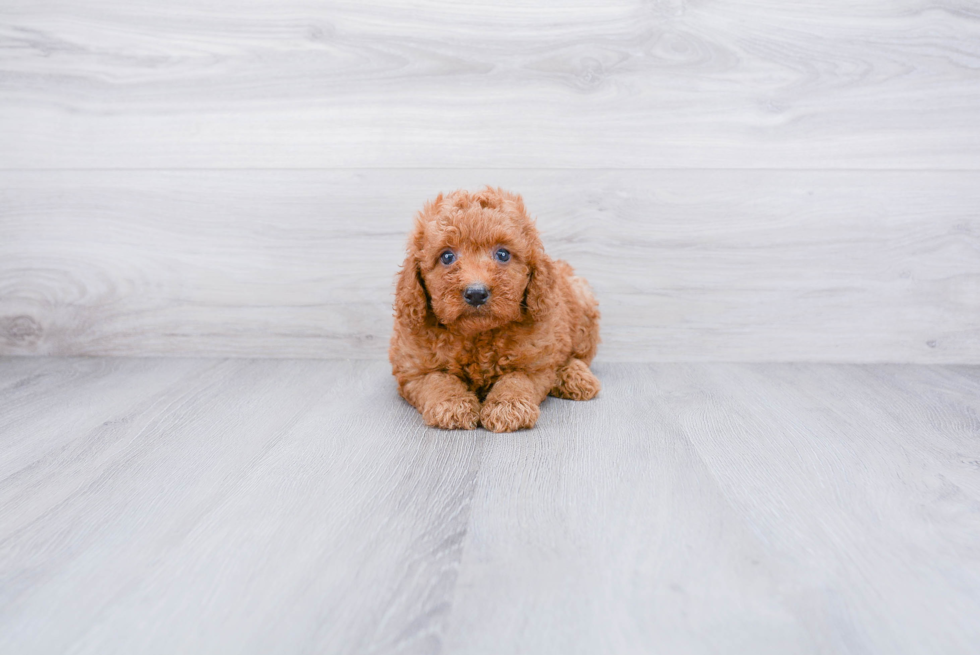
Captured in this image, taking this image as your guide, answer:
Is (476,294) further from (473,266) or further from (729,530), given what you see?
(729,530)

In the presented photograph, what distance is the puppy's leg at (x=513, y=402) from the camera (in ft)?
4.73

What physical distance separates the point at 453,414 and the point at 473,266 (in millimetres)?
334

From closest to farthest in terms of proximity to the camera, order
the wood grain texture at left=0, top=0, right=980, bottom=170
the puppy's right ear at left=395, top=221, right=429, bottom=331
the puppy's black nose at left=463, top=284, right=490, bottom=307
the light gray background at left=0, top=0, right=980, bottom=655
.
A: the puppy's black nose at left=463, top=284, right=490, bottom=307, the puppy's right ear at left=395, top=221, right=429, bottom=331, the light gray background at left=0, top=0, right=980, bottom=655, the wood grain texture at left=0, top=0, right=980, bottom=170

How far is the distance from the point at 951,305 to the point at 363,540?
6.34 feet

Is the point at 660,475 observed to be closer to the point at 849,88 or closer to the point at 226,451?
the point at 226,451

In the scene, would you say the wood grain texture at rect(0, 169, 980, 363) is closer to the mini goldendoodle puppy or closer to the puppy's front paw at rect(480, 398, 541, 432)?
the mini goldendoodle puppy

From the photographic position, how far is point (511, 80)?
Answer: 191 cm

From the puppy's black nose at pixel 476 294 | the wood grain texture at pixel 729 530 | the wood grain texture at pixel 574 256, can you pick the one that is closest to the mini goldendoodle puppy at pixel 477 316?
the puppy's black nose at pixel 476 294

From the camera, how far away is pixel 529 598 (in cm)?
86

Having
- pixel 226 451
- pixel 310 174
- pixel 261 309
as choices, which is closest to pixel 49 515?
pixel 226 451

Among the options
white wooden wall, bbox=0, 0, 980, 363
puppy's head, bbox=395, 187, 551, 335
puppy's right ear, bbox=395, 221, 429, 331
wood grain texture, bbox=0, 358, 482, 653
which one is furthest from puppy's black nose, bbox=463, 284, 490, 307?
white wooden wall, bbox=0, 0, 980, 363

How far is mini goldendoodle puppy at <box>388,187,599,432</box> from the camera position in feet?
4.73

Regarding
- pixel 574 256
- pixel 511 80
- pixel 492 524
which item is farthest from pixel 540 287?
pixel 511 80

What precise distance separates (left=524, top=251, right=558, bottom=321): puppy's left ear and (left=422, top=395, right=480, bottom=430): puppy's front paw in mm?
269
